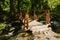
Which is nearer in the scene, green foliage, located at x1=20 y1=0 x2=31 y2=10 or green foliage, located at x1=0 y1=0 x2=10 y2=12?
green foliage, located at x1=20 y1=0 x2=31 y2=10

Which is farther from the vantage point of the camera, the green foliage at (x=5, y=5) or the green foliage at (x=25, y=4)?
the green foliage at (x=5, y=5)

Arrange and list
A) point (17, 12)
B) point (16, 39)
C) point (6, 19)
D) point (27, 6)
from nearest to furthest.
Answer: point (16, 39)
point (17, 12)
point (27, 6)
point (6, 19)

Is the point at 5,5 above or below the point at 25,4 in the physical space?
below

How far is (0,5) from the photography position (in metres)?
23.5

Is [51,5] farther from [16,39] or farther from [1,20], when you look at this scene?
[16,39]

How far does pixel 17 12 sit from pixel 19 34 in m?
4.68

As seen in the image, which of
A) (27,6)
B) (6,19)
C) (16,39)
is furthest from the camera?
(6,19)

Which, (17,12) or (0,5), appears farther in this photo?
(0,5)

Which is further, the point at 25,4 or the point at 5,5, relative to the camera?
the point at 5,5

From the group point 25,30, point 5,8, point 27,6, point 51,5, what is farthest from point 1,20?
point 25,30

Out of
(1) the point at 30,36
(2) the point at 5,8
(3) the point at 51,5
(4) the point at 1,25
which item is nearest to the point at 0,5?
(2) the point at 5,8

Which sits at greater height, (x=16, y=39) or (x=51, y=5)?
(x=51, y=5)

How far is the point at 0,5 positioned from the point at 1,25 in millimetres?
2501

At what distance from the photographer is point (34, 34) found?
17438 mm
